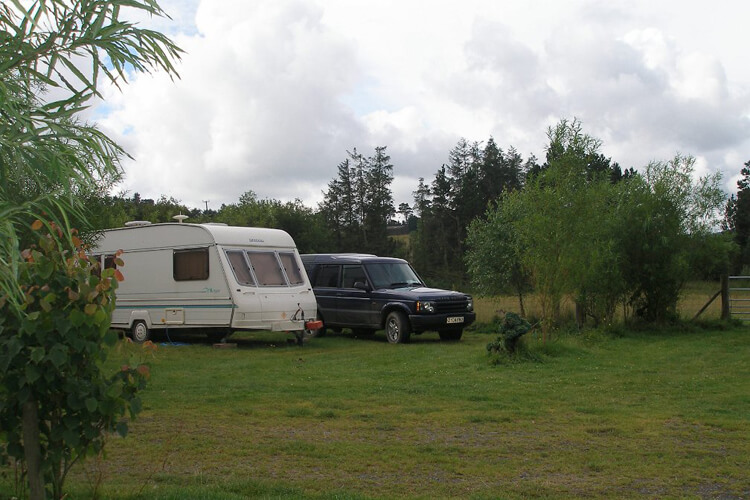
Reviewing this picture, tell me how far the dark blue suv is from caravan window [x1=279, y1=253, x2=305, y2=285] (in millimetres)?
1505

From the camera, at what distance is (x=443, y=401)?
8.88 metres

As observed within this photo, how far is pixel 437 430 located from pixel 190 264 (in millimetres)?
10221

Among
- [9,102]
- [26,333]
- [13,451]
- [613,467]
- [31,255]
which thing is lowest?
[613,467]

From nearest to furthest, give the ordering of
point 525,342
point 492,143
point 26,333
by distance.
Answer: point 26,333 → point 525,342 → point 492,143

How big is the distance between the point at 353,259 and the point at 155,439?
38.1 ft

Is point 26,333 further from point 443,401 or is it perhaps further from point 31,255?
point 443,401

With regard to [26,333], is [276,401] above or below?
below

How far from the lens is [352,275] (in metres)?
18.1

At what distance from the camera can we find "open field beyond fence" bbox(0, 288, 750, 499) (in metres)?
5.38

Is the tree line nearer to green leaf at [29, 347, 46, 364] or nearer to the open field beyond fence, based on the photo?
the open field beyond fence

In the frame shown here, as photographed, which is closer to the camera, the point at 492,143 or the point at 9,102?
the point at 9,102

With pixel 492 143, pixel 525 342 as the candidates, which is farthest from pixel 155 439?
pixel 492 143

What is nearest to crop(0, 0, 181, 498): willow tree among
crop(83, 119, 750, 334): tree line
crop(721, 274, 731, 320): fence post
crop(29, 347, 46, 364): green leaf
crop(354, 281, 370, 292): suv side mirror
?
crop(29, 347, 46, 364): green leaf

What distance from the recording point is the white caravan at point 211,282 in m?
15.6
